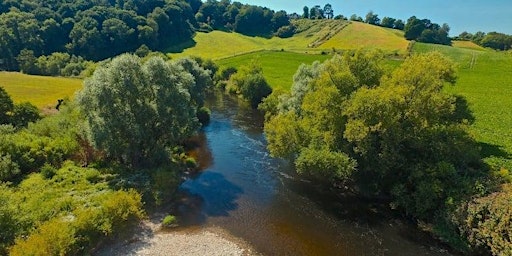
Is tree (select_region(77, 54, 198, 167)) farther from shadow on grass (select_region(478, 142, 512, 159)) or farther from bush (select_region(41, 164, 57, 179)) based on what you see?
shadow on grass (select_region(478, 142, 512, 159))

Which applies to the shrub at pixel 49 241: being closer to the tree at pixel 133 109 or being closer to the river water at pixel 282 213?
the river water at pixel 282 213

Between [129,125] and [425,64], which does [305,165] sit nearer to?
[425,64]

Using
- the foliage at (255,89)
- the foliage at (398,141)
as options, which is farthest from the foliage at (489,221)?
the foliage at (255,89)

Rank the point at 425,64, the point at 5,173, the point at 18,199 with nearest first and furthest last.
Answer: the point at 18,199, the point at 5,173, the point at 425,64

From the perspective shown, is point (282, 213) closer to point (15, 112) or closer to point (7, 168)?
point (7, 168)

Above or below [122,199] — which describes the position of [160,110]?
above

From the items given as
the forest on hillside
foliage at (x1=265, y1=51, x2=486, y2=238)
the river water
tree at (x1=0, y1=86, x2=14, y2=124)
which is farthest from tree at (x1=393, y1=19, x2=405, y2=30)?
tree at (x1=0, y1=86, x2=14, y2=124)

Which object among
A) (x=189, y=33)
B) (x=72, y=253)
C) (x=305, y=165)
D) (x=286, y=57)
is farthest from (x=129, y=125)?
(x=189, y=33)
